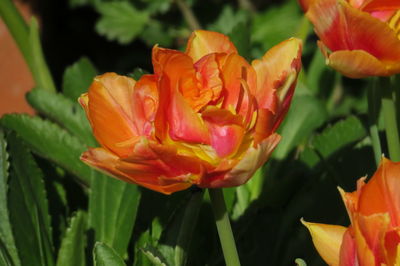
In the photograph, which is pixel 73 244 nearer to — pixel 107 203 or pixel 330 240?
pixel 107 203

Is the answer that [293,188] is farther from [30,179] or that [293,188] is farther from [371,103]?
[30,179]

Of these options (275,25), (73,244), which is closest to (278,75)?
(73,244)

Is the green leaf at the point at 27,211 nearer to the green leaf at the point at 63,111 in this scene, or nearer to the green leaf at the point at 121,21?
the green leaf at the point at 63,111

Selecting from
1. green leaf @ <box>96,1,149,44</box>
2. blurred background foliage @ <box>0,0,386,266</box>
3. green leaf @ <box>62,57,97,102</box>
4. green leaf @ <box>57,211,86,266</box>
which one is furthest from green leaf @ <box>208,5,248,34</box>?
green leaf @ <box>57,211,86,266</box>

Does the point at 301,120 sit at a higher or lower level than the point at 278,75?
lower

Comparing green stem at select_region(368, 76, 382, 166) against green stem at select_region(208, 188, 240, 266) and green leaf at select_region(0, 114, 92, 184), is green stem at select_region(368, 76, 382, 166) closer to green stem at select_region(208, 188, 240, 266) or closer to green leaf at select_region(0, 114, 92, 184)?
green stem at select_region(208, 188, 240, 266)

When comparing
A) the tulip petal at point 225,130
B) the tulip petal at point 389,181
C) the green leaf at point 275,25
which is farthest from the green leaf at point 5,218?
the green leaf at point 275,25

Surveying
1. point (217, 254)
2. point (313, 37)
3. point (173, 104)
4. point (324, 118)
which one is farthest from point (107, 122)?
point (313, 37)
